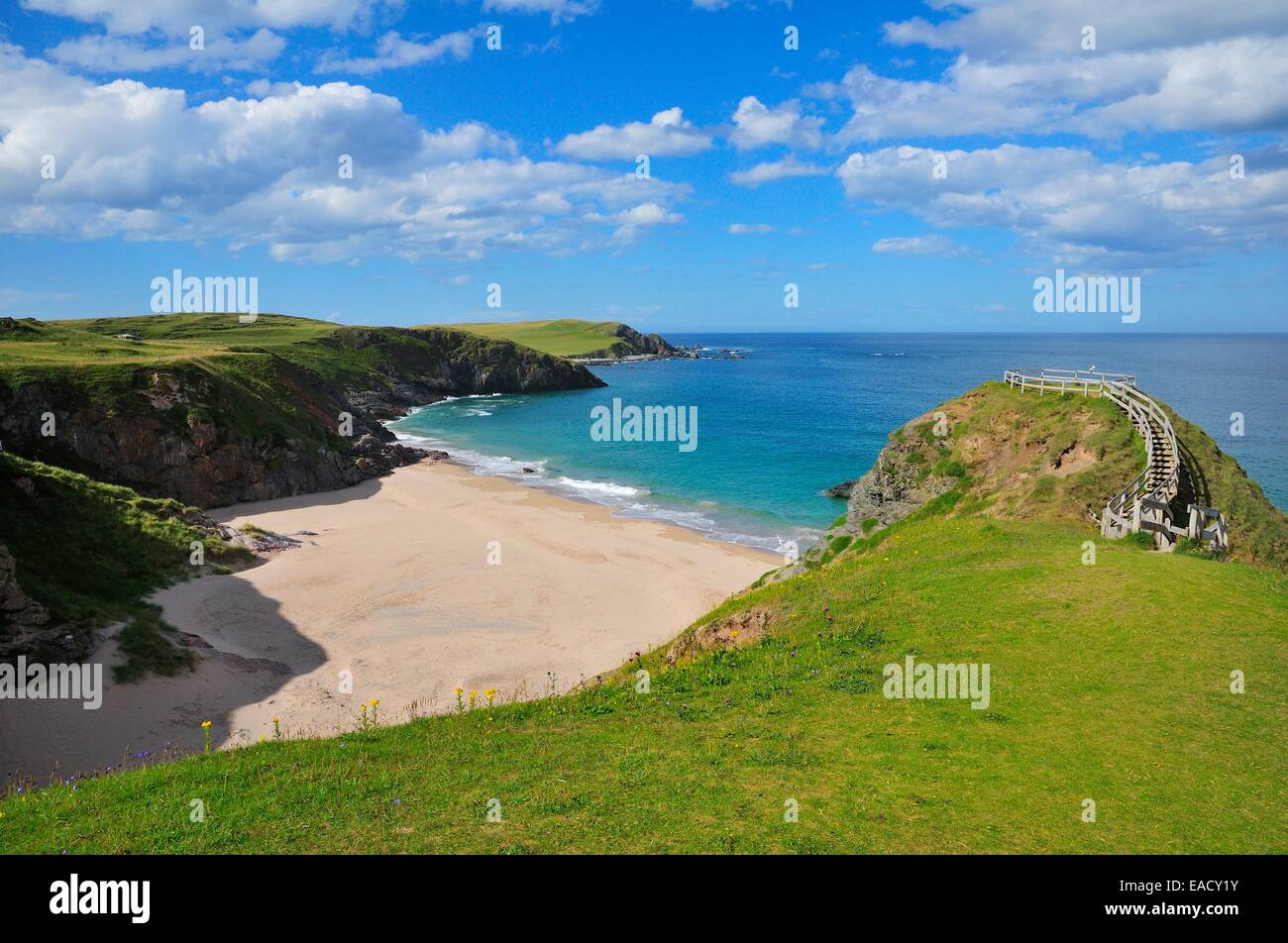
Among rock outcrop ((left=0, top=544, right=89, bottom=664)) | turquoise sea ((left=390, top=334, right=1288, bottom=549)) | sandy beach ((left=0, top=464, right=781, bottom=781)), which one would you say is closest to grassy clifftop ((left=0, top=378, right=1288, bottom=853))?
sandy beach ((left=0, top=464, right=781, bottom=781))

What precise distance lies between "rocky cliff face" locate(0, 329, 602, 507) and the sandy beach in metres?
4.16

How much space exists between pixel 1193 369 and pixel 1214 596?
7557 inches

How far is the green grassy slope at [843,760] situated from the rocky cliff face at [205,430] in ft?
156

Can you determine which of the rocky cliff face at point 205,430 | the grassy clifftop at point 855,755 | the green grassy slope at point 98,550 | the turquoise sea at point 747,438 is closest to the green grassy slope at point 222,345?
the rocky cliff face at point 205,430

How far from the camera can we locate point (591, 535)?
4819 centimetres

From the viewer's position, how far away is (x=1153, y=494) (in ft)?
75.6

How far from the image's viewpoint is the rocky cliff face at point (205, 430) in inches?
1932

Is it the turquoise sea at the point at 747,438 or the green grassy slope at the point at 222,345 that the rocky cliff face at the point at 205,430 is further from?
the turquoise sea at the point at 747,438

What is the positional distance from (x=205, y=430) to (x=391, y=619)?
32697 millimetres

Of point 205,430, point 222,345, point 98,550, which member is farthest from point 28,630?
point 222,345

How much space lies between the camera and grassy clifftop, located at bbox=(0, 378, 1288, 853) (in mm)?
9297

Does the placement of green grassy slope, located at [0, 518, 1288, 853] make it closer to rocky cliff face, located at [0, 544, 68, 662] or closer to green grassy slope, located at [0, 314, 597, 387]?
rocky cliff face, located at [0, 544, 68, 662]

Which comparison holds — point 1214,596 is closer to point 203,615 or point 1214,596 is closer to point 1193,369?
point 203,615
